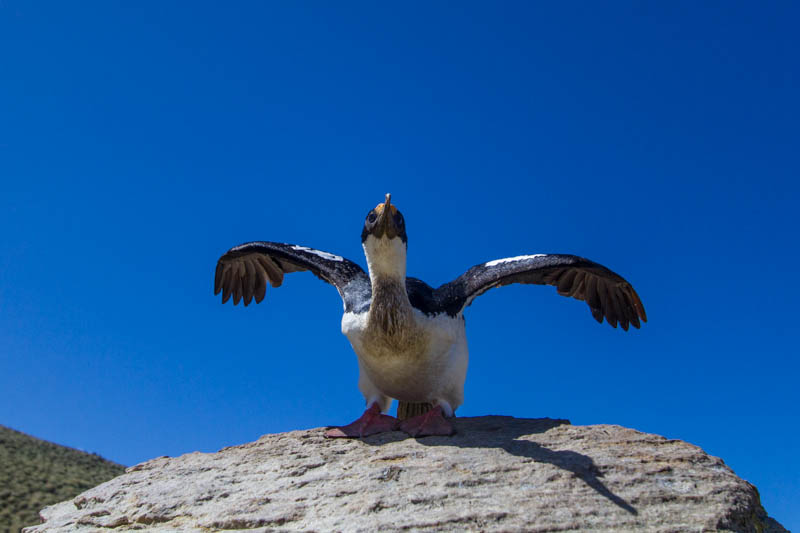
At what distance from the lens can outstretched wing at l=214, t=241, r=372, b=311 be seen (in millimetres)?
9023

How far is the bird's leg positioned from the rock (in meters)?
0.18

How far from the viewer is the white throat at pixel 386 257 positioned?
25.5 feet

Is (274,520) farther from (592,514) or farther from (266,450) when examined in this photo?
(592,514)

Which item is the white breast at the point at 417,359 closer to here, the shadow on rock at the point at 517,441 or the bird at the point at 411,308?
the bird at the point at 411,308

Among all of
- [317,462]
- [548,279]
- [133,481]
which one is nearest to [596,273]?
[548,279]

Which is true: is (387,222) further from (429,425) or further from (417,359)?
(429,425)

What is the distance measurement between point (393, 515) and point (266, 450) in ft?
7.93

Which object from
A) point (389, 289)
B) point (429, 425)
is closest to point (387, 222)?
point (389, 289)

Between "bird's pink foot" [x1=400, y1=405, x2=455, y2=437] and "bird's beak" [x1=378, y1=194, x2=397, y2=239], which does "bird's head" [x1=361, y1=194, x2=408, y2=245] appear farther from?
"bird's pink foot" [x1=400, y1=405, x2=455, y2=437]

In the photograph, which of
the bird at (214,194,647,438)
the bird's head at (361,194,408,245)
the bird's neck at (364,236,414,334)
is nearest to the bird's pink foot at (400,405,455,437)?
the bird at (214,194,647,438)

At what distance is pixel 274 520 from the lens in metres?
6.02

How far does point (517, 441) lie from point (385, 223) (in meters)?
2.51

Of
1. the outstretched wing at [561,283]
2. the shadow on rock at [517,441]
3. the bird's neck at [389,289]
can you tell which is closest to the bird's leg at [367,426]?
A: the shadow on rock at [517,441]

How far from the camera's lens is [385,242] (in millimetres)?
7773
